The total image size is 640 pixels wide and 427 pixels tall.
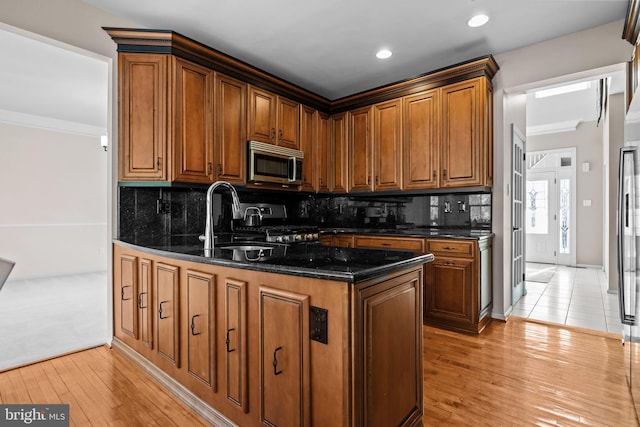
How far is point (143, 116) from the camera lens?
9.16 feet

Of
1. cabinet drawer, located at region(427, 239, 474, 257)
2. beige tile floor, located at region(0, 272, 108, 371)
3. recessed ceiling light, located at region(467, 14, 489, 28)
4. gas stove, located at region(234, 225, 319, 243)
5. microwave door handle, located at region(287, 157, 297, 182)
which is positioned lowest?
beige tile floor, located at region(0, 272, 108, 371)

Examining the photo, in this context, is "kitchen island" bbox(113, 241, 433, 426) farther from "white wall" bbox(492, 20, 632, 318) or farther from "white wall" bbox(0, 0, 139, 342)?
"white wall" bbox(492, 20, 632, 318)

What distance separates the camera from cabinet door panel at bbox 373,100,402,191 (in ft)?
12.7

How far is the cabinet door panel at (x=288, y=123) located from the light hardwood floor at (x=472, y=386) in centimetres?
261

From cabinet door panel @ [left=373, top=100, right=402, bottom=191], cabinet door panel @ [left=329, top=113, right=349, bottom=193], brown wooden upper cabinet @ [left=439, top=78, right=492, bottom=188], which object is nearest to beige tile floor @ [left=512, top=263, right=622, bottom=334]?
brown wooden upper cabinet @ [left=439, top=78, right=492, bottom=188]

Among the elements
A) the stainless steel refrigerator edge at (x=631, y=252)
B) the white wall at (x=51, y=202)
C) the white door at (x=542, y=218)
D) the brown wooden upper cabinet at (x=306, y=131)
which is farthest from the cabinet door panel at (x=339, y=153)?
the white door at (x=542, y=218)

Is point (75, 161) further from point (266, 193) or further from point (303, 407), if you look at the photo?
point (303, 407)

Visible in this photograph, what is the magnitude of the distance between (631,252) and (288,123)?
129 inches

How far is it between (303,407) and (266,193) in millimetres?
3119

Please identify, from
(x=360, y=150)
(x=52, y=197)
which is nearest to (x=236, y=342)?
(x=360, y=150)

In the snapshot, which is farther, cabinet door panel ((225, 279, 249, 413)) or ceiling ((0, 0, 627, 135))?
ceiling ((0, 0, 627, 135))

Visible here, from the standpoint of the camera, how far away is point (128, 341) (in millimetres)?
2535

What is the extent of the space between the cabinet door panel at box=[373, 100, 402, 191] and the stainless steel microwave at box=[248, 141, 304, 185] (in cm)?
95

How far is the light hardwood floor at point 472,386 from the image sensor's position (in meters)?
1.80
